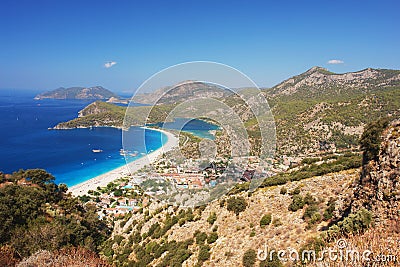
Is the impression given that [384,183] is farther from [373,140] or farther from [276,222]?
[276,222]

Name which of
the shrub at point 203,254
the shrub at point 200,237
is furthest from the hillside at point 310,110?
the shrub at point 203,254

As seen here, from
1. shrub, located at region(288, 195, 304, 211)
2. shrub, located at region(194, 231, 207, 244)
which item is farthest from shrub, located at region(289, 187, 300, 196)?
shrub, located at region(194, 231, 207, 244)

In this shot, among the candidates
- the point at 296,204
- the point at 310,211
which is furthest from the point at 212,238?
the point at 310,211

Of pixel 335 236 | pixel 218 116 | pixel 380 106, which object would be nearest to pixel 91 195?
pixel 218 116

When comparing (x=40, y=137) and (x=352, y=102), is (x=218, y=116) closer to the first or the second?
(x=352, y=102)

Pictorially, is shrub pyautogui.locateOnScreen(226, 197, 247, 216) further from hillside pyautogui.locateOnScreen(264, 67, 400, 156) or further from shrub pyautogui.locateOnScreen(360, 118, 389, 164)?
hillside pyautogui.locateOnScreen(264, 67, 400, 156)

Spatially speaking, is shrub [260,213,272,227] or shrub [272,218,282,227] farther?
shrub [260,213,272,227]

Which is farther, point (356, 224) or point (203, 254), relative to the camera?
point (203, 254)
